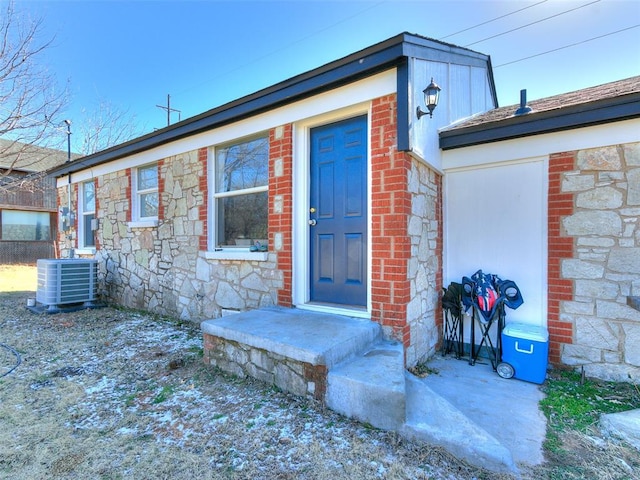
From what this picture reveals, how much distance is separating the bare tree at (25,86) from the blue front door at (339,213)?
8.77 meters

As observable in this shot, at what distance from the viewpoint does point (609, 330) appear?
3.27m

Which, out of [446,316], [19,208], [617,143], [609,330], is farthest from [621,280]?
[19,208]

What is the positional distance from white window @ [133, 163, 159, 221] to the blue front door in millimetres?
3726

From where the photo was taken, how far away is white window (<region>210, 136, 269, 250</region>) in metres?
4.45

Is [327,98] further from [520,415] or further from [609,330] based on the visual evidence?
[609,330]

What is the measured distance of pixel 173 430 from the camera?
90.3 inches

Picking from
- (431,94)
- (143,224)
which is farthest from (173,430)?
(143,224)

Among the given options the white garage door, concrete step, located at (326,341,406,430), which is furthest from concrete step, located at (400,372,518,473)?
the white garage door

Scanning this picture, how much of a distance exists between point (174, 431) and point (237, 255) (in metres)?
2.48

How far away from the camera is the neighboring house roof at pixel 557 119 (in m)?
3.10

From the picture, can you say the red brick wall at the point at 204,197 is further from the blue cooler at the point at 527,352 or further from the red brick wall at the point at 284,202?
the blue cooler at the point at 527,352

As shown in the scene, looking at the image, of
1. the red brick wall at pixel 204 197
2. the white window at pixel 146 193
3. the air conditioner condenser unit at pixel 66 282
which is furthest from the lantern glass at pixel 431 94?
the air conditioner condenser unit at pixel 66 282

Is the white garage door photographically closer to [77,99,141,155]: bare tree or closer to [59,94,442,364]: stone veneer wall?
[59,94,442,364]: stone veneer wall

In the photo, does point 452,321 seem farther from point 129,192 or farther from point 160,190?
point 129,192
